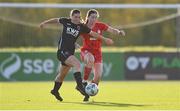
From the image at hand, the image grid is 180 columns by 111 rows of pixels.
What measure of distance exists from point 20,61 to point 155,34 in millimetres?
9811

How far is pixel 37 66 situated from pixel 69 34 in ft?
41.9

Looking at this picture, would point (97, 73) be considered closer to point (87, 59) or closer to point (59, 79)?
point (87, 59)

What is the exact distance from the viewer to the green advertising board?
2825 centimetres

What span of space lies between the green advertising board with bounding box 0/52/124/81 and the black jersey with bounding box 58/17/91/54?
1217 centimetres

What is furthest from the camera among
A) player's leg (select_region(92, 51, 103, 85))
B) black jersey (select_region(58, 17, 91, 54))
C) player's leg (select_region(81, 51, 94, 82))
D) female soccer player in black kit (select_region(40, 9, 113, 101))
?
player's leg (select_region(92, 51, 103, 85))

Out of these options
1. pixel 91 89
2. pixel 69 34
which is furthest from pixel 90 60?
pixel 91 89

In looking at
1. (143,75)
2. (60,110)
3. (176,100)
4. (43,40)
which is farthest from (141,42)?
(60,110)

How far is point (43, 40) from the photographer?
111 ft

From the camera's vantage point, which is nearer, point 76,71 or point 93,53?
point 76,71

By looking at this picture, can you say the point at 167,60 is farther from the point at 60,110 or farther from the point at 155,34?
the point at 60,110

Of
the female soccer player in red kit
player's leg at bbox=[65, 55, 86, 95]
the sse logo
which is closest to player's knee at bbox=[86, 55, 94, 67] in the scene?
the female soccer player in red kit

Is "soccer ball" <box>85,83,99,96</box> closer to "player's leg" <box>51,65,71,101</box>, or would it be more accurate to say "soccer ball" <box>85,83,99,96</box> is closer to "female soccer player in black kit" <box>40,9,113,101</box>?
"female soccer player in black kit" <box>40,9,113,101</box>

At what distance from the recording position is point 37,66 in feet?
93.2

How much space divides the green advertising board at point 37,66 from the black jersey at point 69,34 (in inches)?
479
